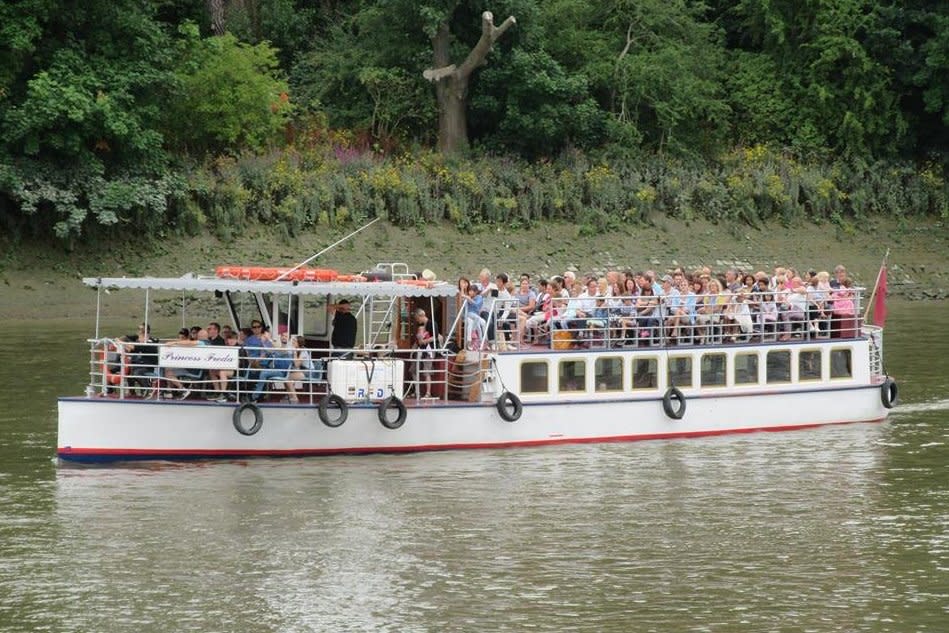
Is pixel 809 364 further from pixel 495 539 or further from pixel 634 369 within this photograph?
pixel 495 539

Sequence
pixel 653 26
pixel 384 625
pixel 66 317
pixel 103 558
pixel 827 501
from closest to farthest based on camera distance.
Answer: pixel 384 625
pixel 103 558
pixel 827 501
pixel 66 317
pixel 653 26

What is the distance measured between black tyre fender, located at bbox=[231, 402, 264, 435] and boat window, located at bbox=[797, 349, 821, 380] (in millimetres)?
9860

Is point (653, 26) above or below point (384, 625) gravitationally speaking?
above

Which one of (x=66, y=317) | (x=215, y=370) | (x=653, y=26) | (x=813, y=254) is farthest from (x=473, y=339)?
(x=653, y=26)

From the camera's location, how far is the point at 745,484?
26.4m

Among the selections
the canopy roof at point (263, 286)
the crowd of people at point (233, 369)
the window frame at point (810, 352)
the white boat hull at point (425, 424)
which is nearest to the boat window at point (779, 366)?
the window frame at point (810, 352)

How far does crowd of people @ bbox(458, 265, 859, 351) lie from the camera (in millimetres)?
29484

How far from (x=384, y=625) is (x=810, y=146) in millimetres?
46584

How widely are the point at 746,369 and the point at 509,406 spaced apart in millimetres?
4719

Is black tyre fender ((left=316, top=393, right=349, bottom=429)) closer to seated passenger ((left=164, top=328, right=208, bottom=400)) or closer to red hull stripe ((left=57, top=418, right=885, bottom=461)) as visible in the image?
red hull stripe ((left=57, top=418, right=885, bottom=461))

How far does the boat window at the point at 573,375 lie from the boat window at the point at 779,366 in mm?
3663

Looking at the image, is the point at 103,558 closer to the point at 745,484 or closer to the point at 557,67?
the point at 745,484

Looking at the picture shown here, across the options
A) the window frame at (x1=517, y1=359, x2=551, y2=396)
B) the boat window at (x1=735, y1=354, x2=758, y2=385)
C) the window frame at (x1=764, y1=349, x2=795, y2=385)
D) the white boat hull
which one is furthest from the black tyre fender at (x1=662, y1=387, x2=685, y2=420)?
the window frame at (x1=517, y1=359, x2=551, y2=396)

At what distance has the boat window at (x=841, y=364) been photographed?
105ft
